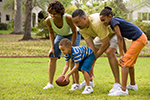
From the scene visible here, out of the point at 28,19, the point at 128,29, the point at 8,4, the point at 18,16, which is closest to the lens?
the point at 128,29

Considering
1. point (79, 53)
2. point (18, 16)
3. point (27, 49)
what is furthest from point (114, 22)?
point (18, 16)

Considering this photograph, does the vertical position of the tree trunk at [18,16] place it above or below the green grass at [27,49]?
Answer: above

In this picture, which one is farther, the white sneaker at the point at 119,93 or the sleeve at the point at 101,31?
the sleeve at the point at 101,31

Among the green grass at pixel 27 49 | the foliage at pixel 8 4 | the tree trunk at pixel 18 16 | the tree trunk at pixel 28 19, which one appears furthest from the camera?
the foliage at pixel 8 4

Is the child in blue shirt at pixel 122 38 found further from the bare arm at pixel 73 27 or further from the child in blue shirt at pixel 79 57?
the bare arm at pixel 73 27

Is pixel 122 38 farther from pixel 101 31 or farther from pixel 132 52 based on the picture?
pixel 101 31

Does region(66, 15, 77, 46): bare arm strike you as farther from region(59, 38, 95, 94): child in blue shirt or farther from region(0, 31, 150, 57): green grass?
region(0, 31, 150, 57): green grass

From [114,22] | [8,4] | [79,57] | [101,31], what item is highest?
[8,4]

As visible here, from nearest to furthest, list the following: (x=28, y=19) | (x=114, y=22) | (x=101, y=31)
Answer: (x=114, y=22) < (x=101, y=31) < (x=28, y=19)

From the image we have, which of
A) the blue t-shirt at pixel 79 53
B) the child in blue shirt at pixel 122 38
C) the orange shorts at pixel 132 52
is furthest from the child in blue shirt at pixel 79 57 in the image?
the orange shorts at pixel 132 52

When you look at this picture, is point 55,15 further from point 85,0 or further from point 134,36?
point 85,0

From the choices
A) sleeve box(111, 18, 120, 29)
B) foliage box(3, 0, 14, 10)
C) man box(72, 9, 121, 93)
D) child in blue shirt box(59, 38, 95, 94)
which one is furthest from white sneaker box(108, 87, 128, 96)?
foliage box(3, 0, 14, 10)

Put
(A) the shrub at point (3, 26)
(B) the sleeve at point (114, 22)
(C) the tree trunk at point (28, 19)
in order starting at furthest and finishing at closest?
(A) the shrub at point (3, 26) < (C) the tree trunk at point (28, 19) < (B) the sleeve at point (114, 22)

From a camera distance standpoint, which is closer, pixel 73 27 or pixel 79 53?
pixel 79 53
